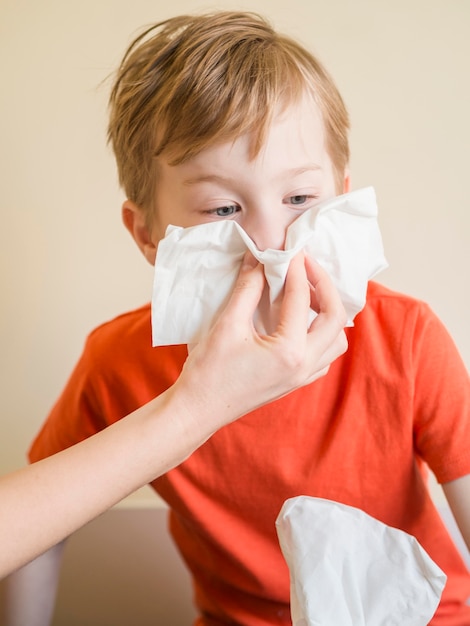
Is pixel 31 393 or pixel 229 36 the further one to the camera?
pixel 31 393

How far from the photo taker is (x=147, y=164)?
29.3 inches

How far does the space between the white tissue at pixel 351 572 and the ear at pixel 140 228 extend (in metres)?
0.33

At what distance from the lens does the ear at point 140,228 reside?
792 mm

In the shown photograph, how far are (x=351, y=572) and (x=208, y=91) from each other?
18.2 inches

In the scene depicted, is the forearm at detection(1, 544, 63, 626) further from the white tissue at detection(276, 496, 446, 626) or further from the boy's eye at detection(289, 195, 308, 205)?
the boy's eye at detection(289, 195, 308, 205)

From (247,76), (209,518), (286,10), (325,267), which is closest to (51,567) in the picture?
(209,518)

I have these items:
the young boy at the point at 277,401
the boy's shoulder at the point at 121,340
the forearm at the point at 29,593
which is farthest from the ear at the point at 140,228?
the forearm at the point at 29,593

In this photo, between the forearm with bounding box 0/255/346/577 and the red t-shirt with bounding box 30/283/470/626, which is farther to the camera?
the red t-shirt with bounding box 30/283/470/626

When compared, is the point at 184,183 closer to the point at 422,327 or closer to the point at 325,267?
the point at 325,267

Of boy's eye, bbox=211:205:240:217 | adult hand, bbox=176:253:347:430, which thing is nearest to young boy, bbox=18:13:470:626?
boy's eye, bbox=211:205:240:217

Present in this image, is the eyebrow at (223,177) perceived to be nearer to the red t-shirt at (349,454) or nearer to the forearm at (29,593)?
the red t-shirt at (349,454)

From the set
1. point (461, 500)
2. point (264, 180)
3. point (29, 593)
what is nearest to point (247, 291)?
point (264, 180)

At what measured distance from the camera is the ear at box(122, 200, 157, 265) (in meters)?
0.79

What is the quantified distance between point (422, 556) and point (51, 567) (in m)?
0.48
